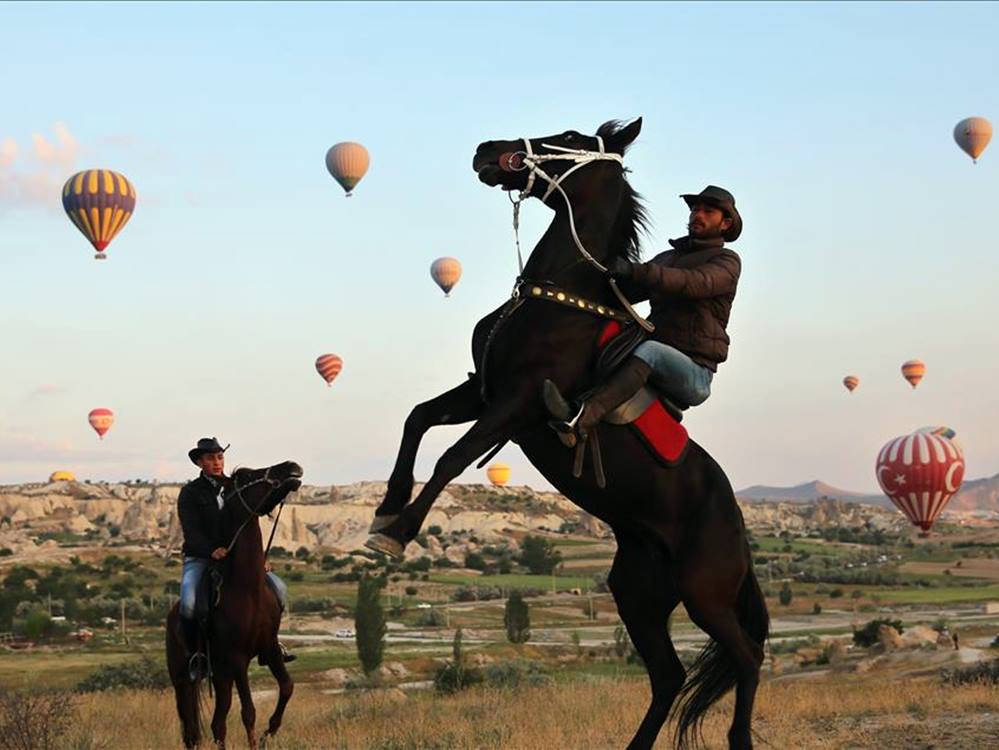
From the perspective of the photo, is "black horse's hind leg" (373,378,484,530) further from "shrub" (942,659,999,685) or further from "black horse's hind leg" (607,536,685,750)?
"shrub" (942,659,999,685)

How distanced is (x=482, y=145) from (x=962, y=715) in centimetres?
989

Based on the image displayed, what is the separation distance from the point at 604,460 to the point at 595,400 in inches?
18.2

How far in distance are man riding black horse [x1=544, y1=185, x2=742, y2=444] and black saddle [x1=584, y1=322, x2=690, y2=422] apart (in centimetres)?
3

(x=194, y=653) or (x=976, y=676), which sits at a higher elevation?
(x=194, y=653)

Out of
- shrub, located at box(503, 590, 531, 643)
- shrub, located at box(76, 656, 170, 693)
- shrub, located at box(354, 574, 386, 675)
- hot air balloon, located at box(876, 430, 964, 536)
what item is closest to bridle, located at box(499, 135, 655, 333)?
shrub, located at box(76, 656, 170, 693)

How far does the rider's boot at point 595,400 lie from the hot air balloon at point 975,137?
274 ft

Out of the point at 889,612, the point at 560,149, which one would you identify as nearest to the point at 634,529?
the point at 560,149

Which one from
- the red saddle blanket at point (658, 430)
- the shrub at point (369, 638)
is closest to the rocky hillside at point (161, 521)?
the shrub at point (369, 638)

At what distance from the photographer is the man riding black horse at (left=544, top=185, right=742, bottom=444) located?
7.84 meters

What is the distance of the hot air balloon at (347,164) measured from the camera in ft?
261

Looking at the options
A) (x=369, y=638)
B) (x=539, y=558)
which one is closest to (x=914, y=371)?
(x=539, y=558)

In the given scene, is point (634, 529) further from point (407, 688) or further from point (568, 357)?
point (407, 688)

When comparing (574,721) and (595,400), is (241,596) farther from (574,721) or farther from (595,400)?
(595,400)

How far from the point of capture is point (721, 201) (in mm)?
8414
